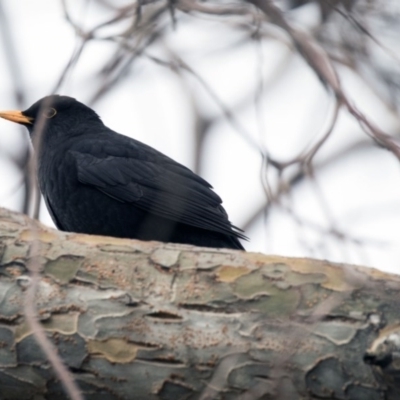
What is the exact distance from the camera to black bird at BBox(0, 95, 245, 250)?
4.73 m

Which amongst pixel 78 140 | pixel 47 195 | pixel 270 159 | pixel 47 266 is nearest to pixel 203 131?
pixel 78 140

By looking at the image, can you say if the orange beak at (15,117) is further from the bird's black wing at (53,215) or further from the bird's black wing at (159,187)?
the bird's black wing at (53,215)

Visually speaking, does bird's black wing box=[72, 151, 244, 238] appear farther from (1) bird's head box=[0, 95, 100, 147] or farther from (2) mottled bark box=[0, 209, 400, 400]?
(2) mottled bark box=[0, 209, 400, 400]

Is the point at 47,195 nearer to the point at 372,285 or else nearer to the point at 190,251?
the point at 190,251

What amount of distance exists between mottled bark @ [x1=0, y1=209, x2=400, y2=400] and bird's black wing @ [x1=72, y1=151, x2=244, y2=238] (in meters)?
1.37

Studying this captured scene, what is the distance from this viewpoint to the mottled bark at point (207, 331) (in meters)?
3.04

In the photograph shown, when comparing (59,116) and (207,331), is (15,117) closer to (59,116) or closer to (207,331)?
(59,116)

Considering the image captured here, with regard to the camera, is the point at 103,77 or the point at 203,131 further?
the point at 203,131

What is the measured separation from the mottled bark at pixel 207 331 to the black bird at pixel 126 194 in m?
1.38

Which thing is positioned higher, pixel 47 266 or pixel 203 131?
pixel 203 131

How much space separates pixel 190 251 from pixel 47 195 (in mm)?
1771

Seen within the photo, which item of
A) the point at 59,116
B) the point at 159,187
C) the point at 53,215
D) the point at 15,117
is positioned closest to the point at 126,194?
the point at 159,187

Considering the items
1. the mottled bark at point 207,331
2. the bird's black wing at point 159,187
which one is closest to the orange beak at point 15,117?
the bird's black wing at point 159,187

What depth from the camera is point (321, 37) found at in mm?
2961
